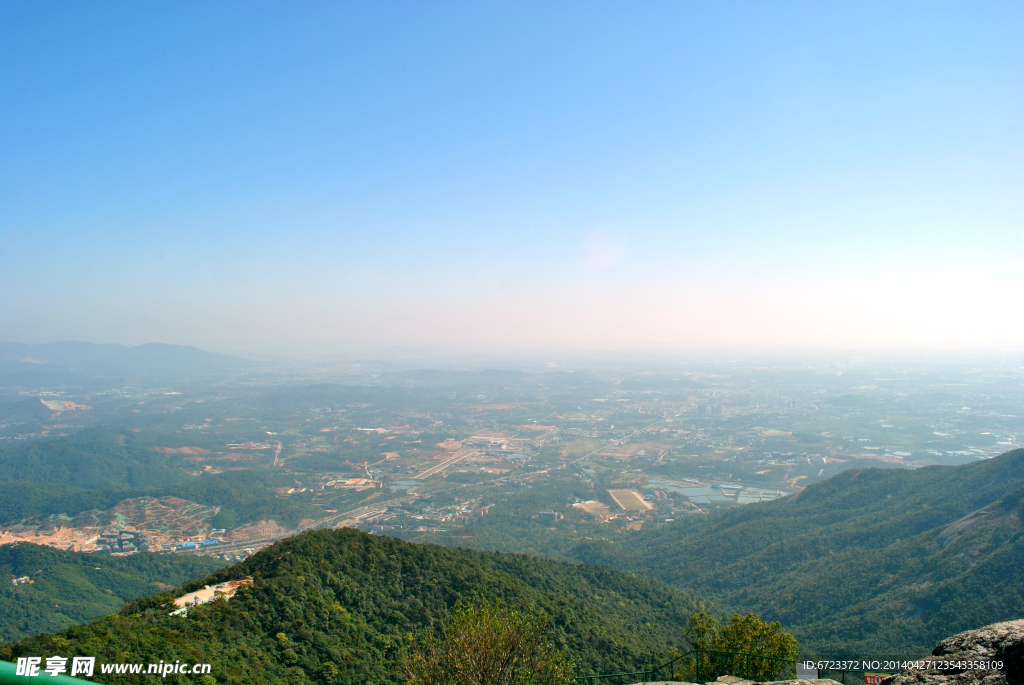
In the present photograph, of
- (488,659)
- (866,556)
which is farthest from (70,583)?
(866,556)

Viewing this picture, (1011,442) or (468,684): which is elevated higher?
(468,684)

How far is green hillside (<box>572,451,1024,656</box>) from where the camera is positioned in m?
30.7

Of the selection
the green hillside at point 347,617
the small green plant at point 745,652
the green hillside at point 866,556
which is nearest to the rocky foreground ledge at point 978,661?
the small green plant at point 745,652

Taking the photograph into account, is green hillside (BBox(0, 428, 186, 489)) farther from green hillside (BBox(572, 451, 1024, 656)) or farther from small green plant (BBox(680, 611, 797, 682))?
small green plant (BBox(680, 611, 797, 682))

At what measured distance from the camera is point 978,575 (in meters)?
32.1

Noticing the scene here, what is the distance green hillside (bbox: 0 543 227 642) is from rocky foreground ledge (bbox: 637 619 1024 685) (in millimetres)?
49238

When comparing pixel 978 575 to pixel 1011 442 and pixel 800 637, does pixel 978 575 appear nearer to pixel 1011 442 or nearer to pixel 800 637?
pixel 800 637

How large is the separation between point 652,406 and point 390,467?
103m

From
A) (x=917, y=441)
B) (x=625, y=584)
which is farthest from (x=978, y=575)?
(x=917, y=441)

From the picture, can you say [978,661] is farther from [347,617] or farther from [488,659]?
[347,617]

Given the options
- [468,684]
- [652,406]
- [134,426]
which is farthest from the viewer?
[652,406]

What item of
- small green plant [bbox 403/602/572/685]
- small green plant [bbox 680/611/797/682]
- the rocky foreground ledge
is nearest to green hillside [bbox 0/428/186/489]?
small green plant [bbox 403/602/572/685]

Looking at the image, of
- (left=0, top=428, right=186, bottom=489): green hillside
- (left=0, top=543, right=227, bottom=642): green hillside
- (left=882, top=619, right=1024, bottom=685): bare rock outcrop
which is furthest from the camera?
(left=0, top=428, right=186, bottom=489): green hillside

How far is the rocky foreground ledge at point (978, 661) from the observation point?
530 cm
